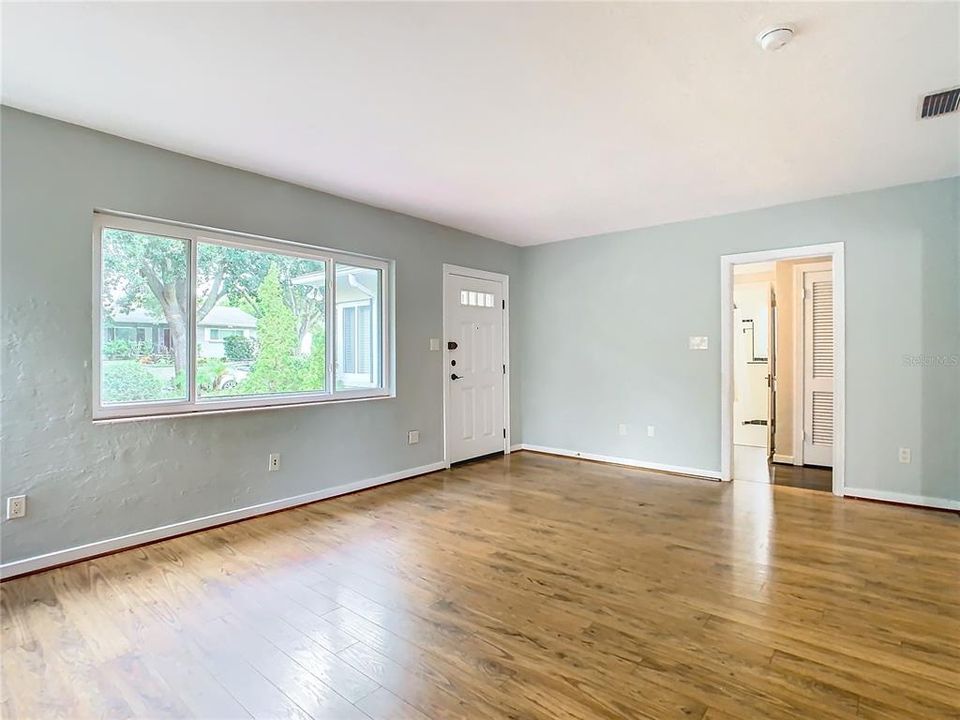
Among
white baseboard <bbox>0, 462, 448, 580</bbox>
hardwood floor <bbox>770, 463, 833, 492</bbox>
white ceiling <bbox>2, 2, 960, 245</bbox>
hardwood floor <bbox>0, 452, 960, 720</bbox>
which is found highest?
white ceiling <bbox>2, 2, 960, 245</bbox>

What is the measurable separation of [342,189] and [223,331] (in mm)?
1492

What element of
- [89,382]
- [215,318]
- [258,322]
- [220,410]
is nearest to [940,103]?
[258,322]

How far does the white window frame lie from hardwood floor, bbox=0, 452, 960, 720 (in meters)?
0.88

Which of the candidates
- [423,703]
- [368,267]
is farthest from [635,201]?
[423,703]

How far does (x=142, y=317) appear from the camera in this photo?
3.17m

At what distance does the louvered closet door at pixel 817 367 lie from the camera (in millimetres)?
5133

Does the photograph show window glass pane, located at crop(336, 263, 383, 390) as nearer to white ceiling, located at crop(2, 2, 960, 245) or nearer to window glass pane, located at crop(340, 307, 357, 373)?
window glass pane, located at crop(340, 307, 357, 373)

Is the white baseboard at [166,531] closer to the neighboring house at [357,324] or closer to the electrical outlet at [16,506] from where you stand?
the electrical outlet at [16,506]

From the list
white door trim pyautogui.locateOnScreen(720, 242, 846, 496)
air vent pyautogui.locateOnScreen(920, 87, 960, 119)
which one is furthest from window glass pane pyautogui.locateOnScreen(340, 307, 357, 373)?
air vent pyautogui.locateOnScreen(920, 87, 960, 119)

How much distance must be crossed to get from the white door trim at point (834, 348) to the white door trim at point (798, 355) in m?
0.65

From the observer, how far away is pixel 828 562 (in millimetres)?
2850

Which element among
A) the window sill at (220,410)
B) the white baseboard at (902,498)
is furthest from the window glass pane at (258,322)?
the white baseboard at (902,498)

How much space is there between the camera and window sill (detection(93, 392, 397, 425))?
3010mm

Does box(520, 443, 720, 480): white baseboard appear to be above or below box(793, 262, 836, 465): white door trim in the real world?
below
